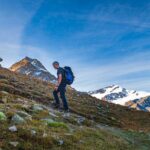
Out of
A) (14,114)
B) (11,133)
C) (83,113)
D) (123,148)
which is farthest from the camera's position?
(83,113)

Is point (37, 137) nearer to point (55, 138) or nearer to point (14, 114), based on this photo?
point (55, 138)

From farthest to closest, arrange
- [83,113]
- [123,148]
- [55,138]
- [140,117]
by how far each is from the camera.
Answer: [140,117], [83,113], [123,148], [55,138]

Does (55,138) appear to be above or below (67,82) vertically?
below

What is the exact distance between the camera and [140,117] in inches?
1654

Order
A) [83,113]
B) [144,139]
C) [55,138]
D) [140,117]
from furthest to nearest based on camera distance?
[140,117]
[83,113]
[144,139]
[55,138]

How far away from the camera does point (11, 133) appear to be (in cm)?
1380

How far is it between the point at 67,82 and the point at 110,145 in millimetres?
9168

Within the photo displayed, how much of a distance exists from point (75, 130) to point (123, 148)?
2.53m

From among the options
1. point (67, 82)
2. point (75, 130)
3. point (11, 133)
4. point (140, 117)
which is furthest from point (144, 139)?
point (140, 117)

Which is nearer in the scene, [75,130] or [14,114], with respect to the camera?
[14,114]

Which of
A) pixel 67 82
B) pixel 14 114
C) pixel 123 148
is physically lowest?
pixel 123 148

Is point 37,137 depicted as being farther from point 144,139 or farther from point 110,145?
point 144,139

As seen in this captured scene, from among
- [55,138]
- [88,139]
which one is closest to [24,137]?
[55,138]

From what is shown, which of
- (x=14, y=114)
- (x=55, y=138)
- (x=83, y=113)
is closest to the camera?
(x=55, y=138)
